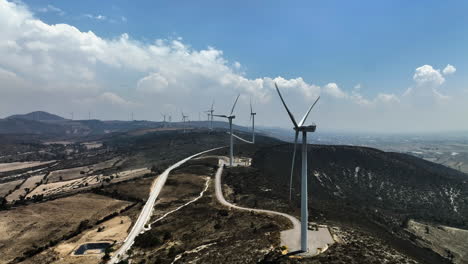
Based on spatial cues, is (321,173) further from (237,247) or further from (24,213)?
(24,213)

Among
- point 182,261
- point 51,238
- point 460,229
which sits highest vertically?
point 182,261

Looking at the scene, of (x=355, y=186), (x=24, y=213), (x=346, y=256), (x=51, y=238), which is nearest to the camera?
(x=346, y=256)

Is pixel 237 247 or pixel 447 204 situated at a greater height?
pixel 237 247

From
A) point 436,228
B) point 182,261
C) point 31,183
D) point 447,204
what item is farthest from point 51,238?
point 447,204

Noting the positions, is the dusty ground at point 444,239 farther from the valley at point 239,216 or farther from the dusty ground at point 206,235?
the dusty ground at point 206,235

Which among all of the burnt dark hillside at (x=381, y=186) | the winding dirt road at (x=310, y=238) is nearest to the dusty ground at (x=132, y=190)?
the burnt dark hillside at (x=381, y=186)

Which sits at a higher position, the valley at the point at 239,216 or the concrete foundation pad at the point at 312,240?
the concrete foundation pad at the point at 312,240
